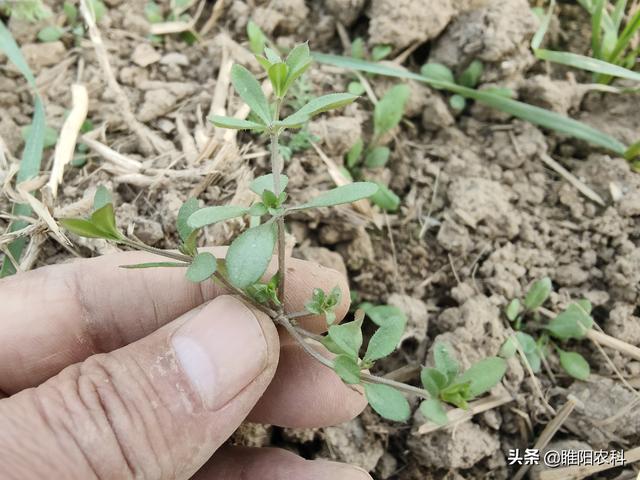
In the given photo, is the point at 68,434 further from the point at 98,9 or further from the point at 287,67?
the point at 98,9

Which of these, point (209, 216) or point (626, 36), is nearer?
point (209, 216)

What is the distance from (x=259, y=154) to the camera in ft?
7.15

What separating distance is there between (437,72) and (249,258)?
4.80 ft

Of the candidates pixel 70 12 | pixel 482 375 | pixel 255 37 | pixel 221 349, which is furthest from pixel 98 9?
pixel 482 375

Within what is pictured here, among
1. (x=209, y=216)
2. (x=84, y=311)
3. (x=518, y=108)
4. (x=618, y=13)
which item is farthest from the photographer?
(x=618, y=13)

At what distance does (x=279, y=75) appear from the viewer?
54.5 inches

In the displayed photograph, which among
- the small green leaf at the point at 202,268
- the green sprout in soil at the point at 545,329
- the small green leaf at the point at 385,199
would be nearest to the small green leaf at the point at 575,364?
the green sprout in soil at the point at 545,329

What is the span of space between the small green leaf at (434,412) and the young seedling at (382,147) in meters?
0.96

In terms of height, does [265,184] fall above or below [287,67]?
below

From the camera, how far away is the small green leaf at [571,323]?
6.92ft

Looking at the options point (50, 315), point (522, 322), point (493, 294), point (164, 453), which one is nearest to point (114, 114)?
point (50, 315)

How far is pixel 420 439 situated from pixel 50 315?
3.92 feet

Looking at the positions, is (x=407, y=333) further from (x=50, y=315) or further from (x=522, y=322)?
(x=50, y=315)

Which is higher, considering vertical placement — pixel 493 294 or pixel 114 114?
pixel 114 114
